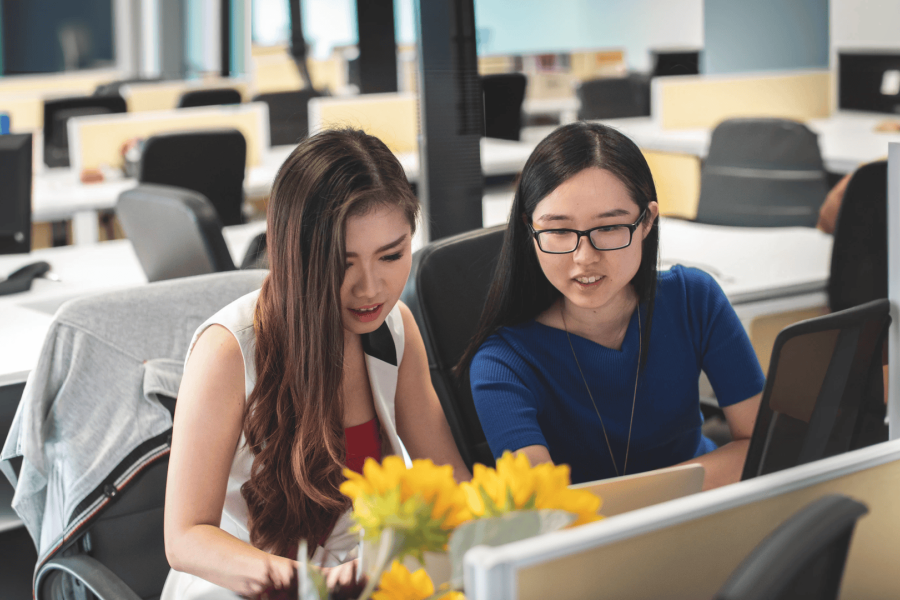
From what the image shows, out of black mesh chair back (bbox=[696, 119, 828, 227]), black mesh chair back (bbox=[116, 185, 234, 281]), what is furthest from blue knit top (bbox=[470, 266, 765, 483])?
black mesh chair back (bbox=[696, 119, 828, 227])

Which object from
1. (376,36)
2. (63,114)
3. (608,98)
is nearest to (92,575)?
(376,36)

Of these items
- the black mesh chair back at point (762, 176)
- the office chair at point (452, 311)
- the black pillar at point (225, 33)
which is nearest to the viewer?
the office chair at point (452, 311)

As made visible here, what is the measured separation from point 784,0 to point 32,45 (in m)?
7.33

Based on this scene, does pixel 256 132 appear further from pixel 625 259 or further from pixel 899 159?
pixel 899 159

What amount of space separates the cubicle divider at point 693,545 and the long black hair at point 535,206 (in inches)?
25.3

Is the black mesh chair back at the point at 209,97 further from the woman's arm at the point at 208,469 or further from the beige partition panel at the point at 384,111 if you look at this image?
the woman's arm at the point at 208,469

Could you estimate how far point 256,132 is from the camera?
4.43 m

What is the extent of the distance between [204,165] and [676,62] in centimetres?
467

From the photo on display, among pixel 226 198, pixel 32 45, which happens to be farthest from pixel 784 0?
pixel 32 45

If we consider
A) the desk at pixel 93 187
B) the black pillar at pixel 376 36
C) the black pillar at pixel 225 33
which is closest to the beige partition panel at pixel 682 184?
the desk at pixel 93 187

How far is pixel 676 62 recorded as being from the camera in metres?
7.06

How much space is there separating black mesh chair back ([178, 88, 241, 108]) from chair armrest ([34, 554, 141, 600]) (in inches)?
176

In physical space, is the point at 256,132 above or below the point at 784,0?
below

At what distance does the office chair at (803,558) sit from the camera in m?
0.43
